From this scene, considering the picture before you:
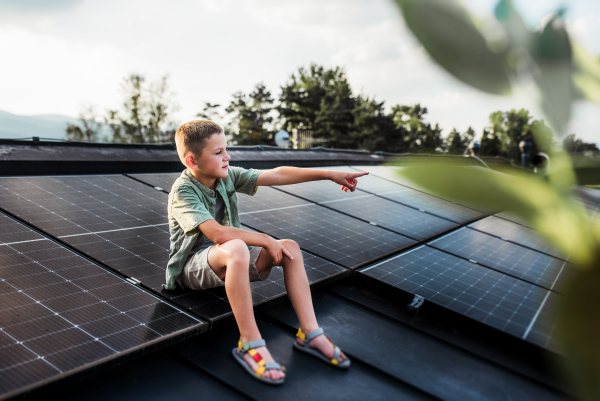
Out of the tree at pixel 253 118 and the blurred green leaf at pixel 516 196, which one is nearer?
the blurred green leaf at pixel 516 196

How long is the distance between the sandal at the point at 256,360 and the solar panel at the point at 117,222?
0.27m

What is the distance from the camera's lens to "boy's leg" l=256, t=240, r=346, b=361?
2188 mm

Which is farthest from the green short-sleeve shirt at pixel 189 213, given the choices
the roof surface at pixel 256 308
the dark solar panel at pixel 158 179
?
the dark solar panel at pixel 158 179

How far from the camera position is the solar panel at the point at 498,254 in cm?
376

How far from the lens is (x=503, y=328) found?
2.65m

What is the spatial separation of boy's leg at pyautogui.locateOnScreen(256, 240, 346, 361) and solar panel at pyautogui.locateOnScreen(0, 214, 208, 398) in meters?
0.49

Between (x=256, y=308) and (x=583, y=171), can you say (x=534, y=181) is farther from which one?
(x=256, y=308)

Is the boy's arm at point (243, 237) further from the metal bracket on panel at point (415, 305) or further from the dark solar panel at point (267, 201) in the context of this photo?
the dark solar panel at point (267, 201)

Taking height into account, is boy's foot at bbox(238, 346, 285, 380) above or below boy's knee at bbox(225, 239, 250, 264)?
below

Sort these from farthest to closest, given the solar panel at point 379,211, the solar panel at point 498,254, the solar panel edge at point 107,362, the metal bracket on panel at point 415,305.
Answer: the solar panel at point 379,211
the solar panel at point 498,254
the metal bracket on panel at point 415,305
the solar panel edge at point 107,362

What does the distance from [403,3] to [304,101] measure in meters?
42.9

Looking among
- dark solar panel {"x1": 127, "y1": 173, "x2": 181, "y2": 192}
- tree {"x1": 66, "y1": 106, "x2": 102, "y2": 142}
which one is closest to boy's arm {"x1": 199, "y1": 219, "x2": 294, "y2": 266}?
dark solar panel {"x1": 127, "y1": 173, "x2": 181, "y2": 192}

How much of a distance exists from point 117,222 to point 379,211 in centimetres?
298

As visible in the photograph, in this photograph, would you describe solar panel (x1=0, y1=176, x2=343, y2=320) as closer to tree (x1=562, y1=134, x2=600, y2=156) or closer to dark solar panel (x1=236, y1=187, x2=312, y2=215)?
dark solar panel (x1=236, y1=187, x2=312, y2=215)
